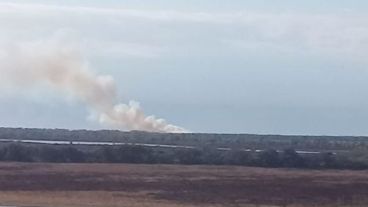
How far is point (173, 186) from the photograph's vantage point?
201 ft

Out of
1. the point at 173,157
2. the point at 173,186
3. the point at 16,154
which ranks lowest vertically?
the point at 173,186

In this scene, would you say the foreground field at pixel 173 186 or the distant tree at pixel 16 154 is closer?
the foreground field at pixel 173 186

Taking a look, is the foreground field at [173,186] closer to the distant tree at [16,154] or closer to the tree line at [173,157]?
the tree line at [173,157]

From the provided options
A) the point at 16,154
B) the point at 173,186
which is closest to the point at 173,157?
the point at 16,154

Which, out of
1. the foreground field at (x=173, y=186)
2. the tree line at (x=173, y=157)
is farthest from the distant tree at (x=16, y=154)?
the foreground field at (x=173, y=186)

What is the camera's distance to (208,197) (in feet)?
177

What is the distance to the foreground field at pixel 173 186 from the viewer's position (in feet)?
169

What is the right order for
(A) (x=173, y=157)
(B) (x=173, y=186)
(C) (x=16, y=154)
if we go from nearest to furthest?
(B) (x=173, y=186), (C) (x=16, y=154), (A) (x=173, y=157)

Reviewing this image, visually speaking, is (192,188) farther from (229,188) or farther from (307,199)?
(307,199)

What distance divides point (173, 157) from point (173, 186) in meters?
28.2

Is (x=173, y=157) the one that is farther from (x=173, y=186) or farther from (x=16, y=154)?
(x=173, y=186)

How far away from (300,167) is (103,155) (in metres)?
15.7

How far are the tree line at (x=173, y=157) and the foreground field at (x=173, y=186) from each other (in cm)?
575

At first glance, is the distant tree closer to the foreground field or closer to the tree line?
the tree line
